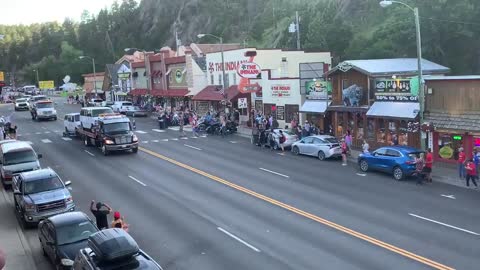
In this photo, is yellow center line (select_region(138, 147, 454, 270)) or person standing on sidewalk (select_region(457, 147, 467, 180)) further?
person standing on sidewalk (select_region(457, 147, 467, 180))

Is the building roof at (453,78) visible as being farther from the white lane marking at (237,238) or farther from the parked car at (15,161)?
the parked car at (15,161)

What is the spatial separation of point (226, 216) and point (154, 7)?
14651cm

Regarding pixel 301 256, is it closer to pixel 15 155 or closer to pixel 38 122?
pixel 15 155

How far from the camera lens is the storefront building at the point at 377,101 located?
98.7ft

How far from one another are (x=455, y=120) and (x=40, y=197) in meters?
20.2

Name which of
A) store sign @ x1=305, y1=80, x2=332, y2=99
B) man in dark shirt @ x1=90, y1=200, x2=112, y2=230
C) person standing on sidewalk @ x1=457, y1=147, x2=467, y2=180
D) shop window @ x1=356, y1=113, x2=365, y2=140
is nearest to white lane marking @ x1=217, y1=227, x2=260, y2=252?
man in dark shirt @ x1=90, y1=200, x2=112, y2=230

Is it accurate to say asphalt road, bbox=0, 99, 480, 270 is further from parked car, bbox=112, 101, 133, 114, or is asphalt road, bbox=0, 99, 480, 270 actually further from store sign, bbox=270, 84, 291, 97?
parked car, bbox=112, 101, 133, 114

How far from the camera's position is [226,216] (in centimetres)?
1886

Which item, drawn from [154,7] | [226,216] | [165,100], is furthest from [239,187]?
[154,7]

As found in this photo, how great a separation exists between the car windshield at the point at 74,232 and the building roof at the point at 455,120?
19220 mm

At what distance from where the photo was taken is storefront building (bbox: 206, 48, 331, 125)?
148 feet

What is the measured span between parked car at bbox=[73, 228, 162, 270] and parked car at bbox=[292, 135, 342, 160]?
2086 cm

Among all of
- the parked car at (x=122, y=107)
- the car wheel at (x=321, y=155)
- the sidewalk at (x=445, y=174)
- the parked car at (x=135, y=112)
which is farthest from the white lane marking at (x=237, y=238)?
the parked car at (x=122, y=107)

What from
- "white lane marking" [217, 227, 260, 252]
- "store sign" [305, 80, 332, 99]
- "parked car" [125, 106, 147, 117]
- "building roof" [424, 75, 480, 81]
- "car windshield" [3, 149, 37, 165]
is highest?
"building roof" [424, 75, 480, 81]
